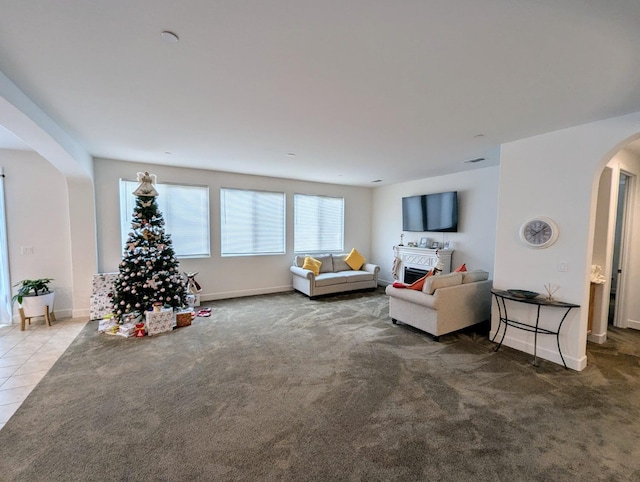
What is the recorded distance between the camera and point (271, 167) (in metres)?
5.18

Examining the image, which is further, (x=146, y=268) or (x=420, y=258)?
(x=420, y=258)

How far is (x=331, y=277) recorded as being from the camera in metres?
5.94

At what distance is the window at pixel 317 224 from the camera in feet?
21.7

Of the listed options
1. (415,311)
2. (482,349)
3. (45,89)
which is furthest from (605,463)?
(45,89)

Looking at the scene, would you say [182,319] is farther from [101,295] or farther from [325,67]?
[325,67]

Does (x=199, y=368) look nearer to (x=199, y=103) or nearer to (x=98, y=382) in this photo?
(x=98, y=382)

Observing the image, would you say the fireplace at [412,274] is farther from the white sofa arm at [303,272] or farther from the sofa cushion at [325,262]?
the white sofa arm at [303,272]

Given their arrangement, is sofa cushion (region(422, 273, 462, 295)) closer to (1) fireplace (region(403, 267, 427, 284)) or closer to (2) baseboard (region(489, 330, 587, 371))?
(2) baseboard (region(489, 330, 587, 371))

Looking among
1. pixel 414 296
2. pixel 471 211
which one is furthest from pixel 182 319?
pixel 471 211

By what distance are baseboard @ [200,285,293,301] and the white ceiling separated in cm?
324

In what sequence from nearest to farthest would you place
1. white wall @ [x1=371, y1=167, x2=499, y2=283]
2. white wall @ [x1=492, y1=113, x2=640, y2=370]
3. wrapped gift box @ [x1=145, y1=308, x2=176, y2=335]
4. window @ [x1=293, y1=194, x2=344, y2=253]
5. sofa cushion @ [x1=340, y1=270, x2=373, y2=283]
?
white wall @ [x1=492, y1=113, x2=640, y2=370] → wrapped gift box @ [x1=145, y1=308, x2=176, y2=335] → white wall @ [x1=371, y1=167, x2=499, y2=283] → sofa cushion @ [x1=340, y1=270, x2=373, y2=283] → window @ [x1=293, y1=194, x2=344, y2=253]

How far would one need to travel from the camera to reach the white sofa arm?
5695 millimetres

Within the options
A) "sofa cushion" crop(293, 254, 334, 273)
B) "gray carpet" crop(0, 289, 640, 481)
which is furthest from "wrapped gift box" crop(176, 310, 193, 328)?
"sofa cushion" crop(293, 254, 334, 273)

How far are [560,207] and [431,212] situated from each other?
2.80m
